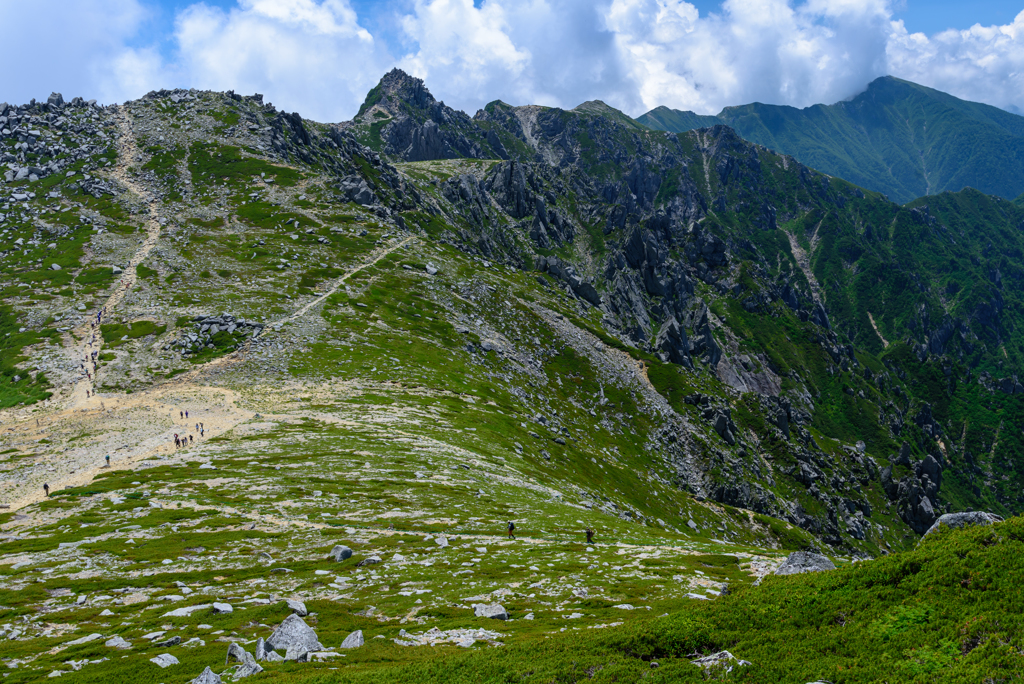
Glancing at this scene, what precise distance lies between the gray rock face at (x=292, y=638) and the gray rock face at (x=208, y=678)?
8.99 ft

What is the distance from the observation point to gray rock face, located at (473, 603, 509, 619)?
20.9 m

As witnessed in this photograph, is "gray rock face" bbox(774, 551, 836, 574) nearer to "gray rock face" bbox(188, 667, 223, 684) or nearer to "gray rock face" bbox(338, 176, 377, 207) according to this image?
"gray rock face" bbox(188, 667, 223, 684)

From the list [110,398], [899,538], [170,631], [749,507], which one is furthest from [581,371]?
[899,538]

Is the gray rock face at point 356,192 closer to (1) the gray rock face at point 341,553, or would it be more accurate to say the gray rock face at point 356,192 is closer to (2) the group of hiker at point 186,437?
(2) the group of hiker at point 186,437

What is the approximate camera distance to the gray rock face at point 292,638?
16984 mm

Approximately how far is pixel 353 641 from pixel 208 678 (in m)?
5.01

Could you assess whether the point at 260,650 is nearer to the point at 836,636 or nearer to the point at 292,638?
the point at 292,638

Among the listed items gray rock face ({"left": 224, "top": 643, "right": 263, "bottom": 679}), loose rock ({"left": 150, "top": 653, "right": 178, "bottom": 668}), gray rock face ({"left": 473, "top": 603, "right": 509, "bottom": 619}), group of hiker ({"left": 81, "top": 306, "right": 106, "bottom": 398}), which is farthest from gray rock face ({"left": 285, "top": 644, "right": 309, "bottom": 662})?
group of hiker ({"left": 81, "top": 306, "right": 106, "bottom": 398})

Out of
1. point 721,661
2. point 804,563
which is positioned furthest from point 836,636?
point 804,563

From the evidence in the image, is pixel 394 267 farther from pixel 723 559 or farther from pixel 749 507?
pixel 723 559

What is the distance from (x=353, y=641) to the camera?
1788 centimetres

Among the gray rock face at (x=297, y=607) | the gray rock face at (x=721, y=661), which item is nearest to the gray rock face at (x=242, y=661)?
the gray rock face at (x=297, y=607)

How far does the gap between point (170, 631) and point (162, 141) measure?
198871mm

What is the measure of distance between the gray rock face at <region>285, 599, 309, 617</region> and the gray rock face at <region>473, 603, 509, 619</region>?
6.98 meters
